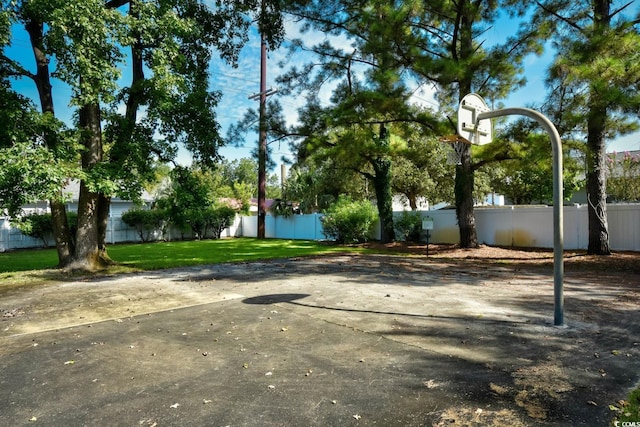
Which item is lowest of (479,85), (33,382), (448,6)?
(33,382)

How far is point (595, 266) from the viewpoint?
10.2 meters

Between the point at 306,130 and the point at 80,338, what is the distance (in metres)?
12.2

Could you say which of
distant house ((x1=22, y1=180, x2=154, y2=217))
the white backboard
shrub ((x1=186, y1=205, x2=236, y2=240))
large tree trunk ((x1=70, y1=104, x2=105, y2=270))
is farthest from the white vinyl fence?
large tree trunk ((x1=70, y1=104, x2=105, y2=270))

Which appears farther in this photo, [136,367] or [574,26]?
[574,26]

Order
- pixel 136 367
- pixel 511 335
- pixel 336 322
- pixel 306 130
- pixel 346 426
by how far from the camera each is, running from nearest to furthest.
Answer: pixel 346 426 < pixel 136 367 < pixel 511 335 < pixel 336 322 < pixel 306 130

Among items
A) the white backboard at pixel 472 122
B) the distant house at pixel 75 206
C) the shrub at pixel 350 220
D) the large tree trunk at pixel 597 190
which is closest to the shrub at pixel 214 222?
the distant house at pixel 75 206

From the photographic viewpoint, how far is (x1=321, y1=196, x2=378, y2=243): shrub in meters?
18.6

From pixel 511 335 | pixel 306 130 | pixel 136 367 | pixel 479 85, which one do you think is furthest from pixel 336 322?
pixel 306 130

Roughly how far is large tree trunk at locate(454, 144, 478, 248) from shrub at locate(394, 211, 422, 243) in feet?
10.7

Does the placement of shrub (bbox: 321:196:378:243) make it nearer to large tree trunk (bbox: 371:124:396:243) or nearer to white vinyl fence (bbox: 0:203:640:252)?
large tree trunk (bbox: 371:124:396:243)

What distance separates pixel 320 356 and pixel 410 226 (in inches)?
585

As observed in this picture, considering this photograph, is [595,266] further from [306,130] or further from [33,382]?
[33,382]

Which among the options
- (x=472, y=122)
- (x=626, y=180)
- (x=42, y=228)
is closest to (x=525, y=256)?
(x=472, y=122)

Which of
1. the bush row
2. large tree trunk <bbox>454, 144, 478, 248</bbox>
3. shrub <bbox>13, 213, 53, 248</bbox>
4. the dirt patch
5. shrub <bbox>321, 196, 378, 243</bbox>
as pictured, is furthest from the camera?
the bush row
